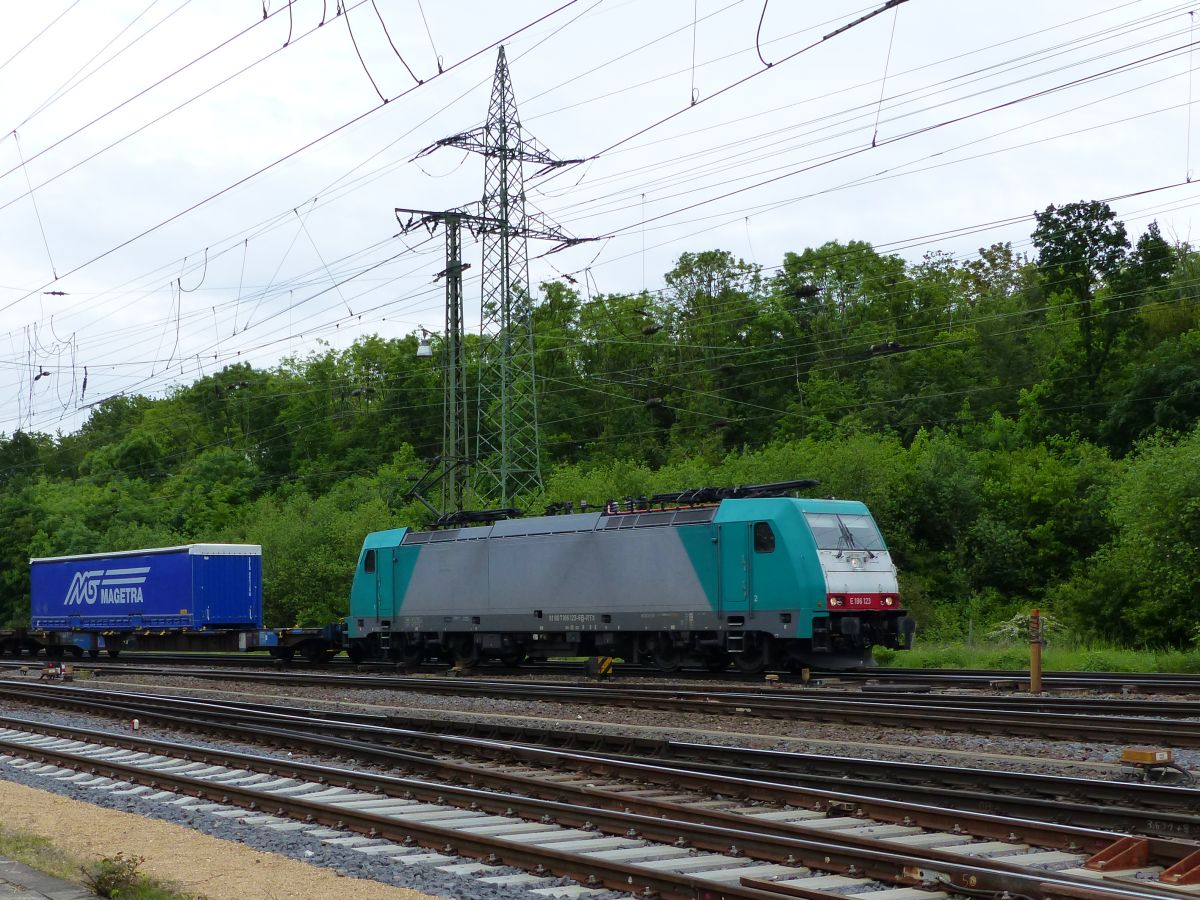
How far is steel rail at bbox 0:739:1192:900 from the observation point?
6945mm

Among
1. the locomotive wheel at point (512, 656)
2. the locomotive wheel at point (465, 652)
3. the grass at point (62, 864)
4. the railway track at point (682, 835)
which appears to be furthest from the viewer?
the locomotive wheel at point (465, 652)

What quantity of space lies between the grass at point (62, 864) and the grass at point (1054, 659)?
1974cm

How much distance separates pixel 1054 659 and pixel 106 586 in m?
27.3

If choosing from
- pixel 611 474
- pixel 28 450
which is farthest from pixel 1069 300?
pixel 28 450

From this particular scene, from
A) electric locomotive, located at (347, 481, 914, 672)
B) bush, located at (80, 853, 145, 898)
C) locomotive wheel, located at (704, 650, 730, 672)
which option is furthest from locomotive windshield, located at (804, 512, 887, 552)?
bush, located at (80, 853, 145, 898)

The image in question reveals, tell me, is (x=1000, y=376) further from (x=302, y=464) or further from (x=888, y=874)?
(x=888, y=874)

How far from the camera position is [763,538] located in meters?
22.2

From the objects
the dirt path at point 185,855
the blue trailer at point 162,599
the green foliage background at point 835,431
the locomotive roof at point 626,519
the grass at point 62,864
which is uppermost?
the green foliage background at point 835,431

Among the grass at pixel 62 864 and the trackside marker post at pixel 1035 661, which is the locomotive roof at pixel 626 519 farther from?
the grass at pixel 62 864

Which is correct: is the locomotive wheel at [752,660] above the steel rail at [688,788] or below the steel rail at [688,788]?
above

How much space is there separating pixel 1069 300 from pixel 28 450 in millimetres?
68474

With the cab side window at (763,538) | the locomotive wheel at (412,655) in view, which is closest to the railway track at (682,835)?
the cab side window at (763,538)

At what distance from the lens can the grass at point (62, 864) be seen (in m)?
7.27

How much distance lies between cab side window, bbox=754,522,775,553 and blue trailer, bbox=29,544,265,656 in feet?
50.9
